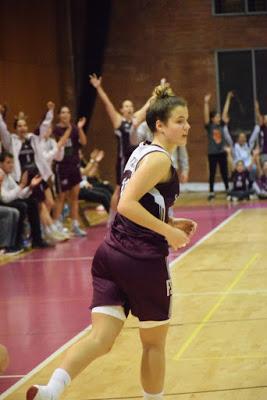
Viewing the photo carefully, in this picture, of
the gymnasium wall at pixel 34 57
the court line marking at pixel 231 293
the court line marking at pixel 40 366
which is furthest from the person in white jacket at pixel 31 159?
the court line marking at pixel 40 366

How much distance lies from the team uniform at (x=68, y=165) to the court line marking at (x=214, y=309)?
359cm

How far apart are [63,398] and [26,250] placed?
715 centimetres

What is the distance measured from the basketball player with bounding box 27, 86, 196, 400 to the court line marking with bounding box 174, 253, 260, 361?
5.99ft

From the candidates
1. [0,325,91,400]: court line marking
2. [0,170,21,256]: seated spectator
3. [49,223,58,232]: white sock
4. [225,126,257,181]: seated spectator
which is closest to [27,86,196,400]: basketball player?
[0,325,91,400]: court line marking

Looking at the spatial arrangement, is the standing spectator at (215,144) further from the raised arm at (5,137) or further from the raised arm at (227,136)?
the raised arm at (5,137)

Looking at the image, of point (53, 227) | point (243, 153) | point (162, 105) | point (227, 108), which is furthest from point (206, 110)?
point (162, 105)

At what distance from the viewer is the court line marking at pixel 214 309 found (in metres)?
6.57

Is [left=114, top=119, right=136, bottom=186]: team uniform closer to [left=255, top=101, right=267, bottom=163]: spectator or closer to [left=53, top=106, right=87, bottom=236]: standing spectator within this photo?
[left=53, top=106, right=87, bottom=236]: standing spectator

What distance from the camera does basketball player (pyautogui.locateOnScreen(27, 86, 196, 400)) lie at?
4387 millimetres

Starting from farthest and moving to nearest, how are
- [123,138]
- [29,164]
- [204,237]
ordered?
[123,138] < [204,237] < [29,164]

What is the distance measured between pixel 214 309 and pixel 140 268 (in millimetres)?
3539

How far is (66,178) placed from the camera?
13688 millimetres

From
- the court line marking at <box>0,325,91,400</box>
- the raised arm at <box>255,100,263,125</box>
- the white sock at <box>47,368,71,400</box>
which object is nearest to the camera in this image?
the white sock at <box>47,368,71,400</box>

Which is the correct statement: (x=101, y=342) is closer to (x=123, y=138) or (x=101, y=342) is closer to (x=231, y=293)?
(x=231, y=293)
